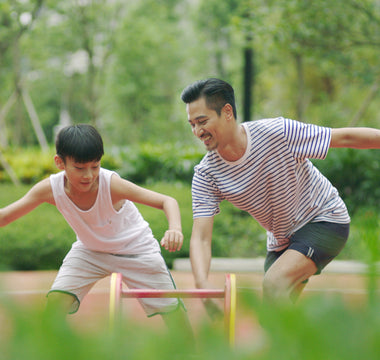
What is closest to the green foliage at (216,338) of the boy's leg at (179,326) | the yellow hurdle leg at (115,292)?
the boy's leg at (179,326)

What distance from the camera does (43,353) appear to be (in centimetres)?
50

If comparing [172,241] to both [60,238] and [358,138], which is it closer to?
[358,138]

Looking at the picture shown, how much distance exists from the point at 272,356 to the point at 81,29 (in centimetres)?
2015

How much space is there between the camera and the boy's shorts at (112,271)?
3.51 metres

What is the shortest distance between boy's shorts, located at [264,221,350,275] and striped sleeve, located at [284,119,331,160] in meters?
0.43

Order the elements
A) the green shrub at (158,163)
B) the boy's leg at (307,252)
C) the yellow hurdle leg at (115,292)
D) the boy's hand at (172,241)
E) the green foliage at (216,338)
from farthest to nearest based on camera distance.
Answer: the green shrub at (158,163) < the boy's leg at (307,252) < the boy's hand at (172,241) < the yellow hurdle leg at (115,292) < the green foliage at (216,338)

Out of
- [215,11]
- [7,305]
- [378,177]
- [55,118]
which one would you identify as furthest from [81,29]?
[55,118]

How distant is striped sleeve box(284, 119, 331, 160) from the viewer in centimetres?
312

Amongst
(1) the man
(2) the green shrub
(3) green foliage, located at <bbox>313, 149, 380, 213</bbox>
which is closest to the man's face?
(1) the man

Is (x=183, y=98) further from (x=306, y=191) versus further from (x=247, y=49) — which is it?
(x=247, y=49)

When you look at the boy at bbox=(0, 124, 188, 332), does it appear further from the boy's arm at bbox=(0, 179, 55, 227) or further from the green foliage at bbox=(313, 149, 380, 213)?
the green foliage at bbox=(313, 149, 380, 213)

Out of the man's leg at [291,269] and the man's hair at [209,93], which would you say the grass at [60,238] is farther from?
the man's hair at [209,93]

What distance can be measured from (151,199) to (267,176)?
658 millimetres

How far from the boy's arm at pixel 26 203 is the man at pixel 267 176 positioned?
86 cm
